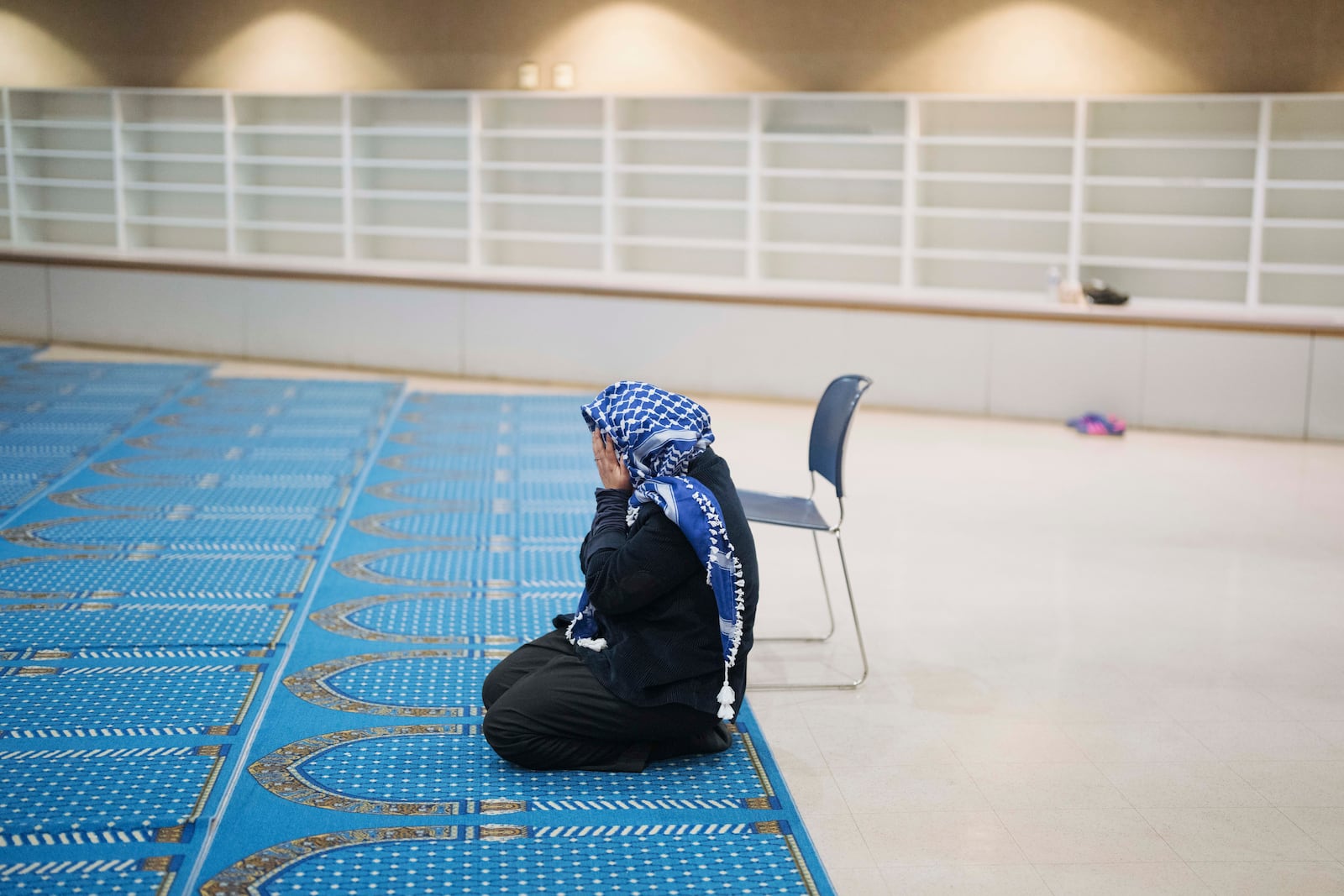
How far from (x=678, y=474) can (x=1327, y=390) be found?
6025 mm

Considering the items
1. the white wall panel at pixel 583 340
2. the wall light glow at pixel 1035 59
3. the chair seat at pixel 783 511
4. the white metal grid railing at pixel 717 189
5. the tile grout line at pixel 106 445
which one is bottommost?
the tile grout line at pixel 106 445

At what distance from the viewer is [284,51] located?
9805 mm

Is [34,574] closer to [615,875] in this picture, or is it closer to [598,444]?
[598,444]

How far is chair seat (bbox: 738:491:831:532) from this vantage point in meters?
3.93

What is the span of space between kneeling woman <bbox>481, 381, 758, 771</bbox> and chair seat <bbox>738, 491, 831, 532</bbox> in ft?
2.77

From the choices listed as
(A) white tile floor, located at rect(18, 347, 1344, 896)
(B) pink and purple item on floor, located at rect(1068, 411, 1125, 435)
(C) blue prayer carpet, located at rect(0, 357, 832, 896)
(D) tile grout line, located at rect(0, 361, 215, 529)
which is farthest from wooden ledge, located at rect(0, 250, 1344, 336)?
(C) blue prayer carpet, located at rect(0, 357, 832, 896)

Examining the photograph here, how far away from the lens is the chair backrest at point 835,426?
3.93m

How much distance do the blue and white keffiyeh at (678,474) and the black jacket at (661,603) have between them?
3 centimetres

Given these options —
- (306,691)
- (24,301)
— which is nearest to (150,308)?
(24,301)

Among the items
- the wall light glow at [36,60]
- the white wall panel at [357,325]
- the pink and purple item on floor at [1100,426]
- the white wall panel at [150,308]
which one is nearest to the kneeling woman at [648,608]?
the pink and purple item on floor at [1100,426]

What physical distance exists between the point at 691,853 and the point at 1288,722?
178cm

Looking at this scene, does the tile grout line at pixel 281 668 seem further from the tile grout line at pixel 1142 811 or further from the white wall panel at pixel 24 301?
the white wall panel at pixel 24 301

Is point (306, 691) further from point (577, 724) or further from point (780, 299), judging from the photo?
point (780, 299)

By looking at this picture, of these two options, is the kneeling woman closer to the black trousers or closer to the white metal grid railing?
the black trousers
